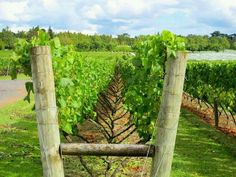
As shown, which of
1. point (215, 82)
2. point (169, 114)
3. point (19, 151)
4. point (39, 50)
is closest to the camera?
point (39, 50)

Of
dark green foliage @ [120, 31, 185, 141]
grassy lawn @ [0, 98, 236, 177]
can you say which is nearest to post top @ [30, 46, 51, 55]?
dark green foliage @ [120, 31, 185, 141]

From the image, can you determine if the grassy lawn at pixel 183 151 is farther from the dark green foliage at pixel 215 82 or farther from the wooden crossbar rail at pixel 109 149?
the wooden crossbar rail at pixel 109 149

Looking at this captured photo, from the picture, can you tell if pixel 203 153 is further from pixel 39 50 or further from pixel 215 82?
pixel 39 50

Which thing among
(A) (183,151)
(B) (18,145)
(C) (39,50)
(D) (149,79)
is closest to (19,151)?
(B) (18,145)

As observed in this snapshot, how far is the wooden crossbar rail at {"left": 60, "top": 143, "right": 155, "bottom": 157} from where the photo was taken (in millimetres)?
4051

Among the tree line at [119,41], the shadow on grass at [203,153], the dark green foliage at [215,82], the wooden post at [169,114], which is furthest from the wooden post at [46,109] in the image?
the tree line at [119,41]

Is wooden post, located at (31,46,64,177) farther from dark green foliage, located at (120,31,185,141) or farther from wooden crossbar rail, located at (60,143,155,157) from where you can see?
dark green foliage, located at (120,31,185,141)

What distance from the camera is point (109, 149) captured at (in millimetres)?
4070

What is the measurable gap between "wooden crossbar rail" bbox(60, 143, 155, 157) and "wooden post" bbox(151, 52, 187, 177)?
106 millimetres

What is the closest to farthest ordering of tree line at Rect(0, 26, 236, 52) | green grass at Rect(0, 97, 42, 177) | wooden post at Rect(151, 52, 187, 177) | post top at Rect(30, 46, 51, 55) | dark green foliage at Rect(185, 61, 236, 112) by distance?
post top at Rect(30, 46, 51, 55) → wooden post at Rect(151, 52, 187, 177) → green grass at Rect(0, 97, 42, 177) → dark green foliage at Rect(185, 61, 236, 112) → tree line at Rect(0, 26, 236, 52)

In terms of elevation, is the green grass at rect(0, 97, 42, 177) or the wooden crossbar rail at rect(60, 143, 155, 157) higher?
the wooden crossbar rail at rect(60, 143, 155, 157)

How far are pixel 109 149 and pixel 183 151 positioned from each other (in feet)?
34.3

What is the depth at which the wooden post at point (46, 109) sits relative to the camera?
3.87 m

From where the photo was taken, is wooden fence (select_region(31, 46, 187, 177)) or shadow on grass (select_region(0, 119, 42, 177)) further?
shadow on grass (select_region(0, 119, 42, 177))
